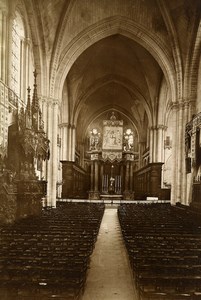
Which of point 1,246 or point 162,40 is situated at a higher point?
point 162,40

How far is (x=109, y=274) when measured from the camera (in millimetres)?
7441

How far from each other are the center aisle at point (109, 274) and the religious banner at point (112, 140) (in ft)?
82.1

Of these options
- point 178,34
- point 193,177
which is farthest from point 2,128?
point 178,34

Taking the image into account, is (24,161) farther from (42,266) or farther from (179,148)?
(179,148)

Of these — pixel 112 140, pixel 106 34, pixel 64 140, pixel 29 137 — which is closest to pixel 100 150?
pixel 112 140

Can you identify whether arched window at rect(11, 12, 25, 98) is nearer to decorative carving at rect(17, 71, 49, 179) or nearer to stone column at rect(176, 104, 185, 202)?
decorative carving at rect(17, 71, 49, 179)

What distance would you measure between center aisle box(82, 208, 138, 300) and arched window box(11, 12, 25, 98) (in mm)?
10588

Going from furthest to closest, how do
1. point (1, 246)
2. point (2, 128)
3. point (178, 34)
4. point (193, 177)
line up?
point (178, 34)
point (193, 177)
point (2, 128)
point (1, 246)

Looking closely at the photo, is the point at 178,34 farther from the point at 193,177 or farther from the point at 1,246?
the point at 1,246

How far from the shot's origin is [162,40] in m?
22.2

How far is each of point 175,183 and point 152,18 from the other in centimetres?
1205

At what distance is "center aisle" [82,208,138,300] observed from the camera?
6.07 m

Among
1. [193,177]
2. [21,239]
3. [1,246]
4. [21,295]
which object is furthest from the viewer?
[193,177]

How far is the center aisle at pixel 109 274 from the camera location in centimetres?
607
